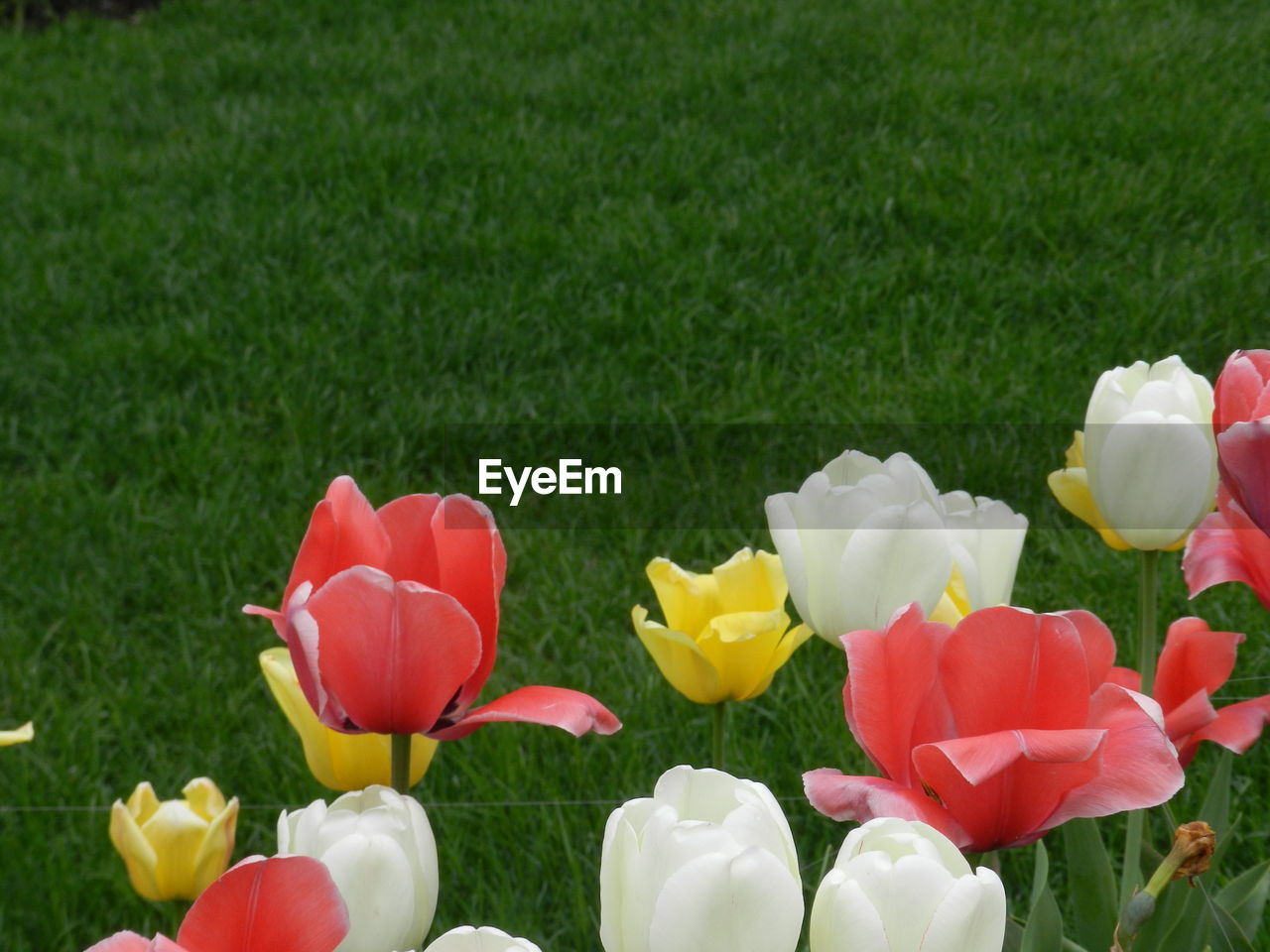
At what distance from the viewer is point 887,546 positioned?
489mm

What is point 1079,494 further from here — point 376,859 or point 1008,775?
point 376,859

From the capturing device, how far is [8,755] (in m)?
1.52

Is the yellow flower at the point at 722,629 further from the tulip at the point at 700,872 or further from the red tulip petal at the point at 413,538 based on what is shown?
the tulip at the point at 700,872

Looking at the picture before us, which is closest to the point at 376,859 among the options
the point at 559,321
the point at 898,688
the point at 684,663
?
the point at 898,688

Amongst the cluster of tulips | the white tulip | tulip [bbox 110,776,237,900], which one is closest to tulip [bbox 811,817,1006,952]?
the cluster of tulips

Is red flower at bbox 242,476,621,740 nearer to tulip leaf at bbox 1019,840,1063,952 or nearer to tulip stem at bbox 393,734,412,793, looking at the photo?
tulip stem at bbox 393,734,412,793

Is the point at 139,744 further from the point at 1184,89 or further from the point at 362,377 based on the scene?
the point at 1184,89

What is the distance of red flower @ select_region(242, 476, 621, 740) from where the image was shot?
455mm

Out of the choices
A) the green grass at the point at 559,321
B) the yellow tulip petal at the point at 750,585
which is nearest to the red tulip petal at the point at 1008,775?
the yellow tulip petal at the point at 750,585

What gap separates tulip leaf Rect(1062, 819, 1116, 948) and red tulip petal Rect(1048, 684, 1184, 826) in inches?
7.0

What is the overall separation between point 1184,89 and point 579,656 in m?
1.90

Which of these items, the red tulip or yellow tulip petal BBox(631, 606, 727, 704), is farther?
yellow tulip petal BBox(631, 606, 727, 704)

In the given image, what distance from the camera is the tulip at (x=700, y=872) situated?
32 centimetres

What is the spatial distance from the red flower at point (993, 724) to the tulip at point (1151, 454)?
0.46 feet
